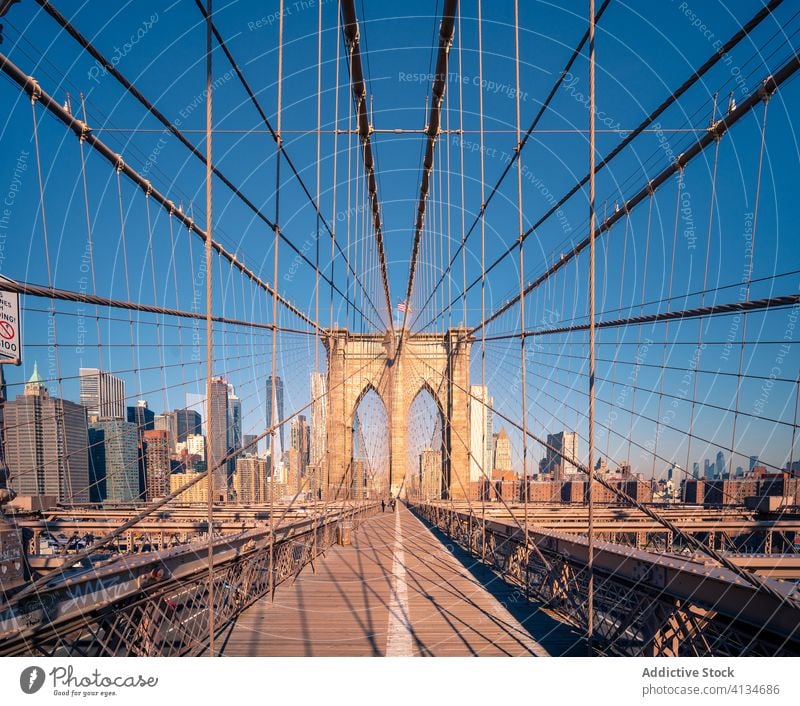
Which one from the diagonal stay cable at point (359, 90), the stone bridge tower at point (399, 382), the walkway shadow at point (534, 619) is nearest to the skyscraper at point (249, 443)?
the walkway shadow at point (534, 619)

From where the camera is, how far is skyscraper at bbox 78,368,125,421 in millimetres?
6797

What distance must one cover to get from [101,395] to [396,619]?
16.0 feet

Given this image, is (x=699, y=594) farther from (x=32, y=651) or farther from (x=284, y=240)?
(x=284, y=240)

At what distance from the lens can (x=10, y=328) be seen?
3947mm

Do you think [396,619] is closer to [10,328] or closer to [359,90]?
[10,328]

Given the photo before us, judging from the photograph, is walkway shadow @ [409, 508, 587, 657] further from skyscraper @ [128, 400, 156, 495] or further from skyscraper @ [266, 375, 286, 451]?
skyscraper @ [128, 400, 156, 495]

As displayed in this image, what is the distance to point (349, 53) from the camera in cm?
701

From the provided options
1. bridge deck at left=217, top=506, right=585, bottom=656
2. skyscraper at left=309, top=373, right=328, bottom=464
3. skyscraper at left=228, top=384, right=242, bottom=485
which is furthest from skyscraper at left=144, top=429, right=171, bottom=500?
bridge deck at left=217, top=506, right=585, bottom=656

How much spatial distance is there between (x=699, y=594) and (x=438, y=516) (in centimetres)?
1168

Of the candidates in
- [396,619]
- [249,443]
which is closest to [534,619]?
[396,619]

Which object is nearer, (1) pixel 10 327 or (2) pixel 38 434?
(1) pixel 10 327

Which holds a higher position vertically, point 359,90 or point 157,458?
point 359,90
